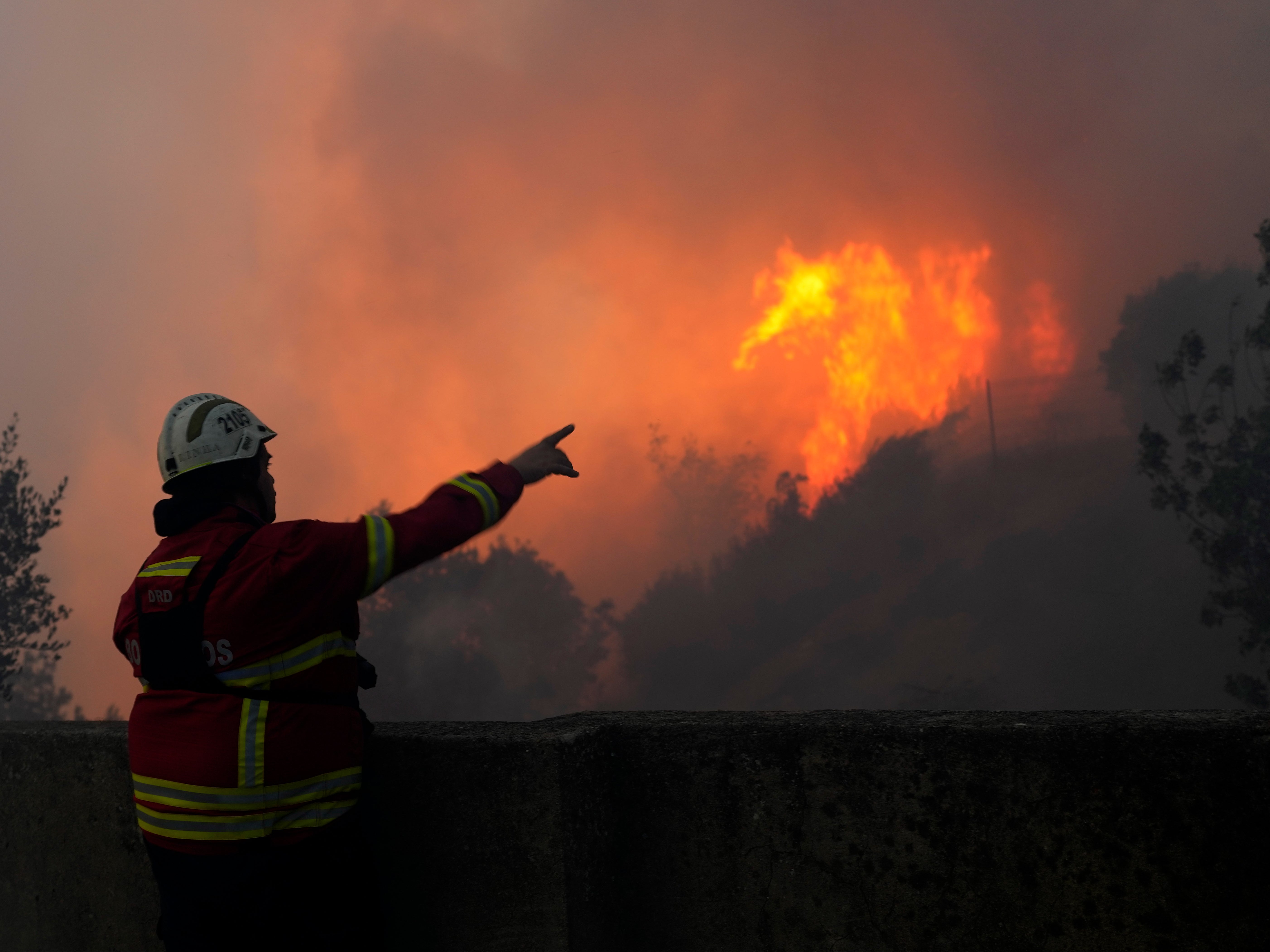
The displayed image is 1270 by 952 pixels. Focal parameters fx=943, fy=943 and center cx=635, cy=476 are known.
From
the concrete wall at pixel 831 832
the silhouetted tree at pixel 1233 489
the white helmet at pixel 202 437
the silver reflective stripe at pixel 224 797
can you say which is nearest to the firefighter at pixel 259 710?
the silver reflective stripe at pixel 224 797

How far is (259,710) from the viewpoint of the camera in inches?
81.8

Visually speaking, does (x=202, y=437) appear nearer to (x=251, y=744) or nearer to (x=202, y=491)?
(x=202, y=491)

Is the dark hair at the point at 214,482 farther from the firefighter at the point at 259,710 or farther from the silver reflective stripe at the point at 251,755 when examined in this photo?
the silver reflective stripe at the point at 251,755

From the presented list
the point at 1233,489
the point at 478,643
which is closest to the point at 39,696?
the point at 478,643

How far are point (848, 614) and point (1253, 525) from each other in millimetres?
101583

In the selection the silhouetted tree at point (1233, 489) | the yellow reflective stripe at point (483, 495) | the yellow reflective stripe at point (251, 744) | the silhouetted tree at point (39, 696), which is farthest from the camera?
the silhouetted tree at point (39, 696)

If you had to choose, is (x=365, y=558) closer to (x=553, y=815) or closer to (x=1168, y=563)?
(x=553, y=815)

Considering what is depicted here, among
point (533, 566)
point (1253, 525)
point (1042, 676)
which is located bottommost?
point (1042, 676)

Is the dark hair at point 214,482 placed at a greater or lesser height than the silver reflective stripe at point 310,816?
A: greater

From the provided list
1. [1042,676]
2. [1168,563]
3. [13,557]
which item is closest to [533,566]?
[1042,676]

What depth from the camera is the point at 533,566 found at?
5217 inches

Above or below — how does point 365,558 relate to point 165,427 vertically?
below

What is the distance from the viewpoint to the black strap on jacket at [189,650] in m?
2.08

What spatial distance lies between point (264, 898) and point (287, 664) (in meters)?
0.52
